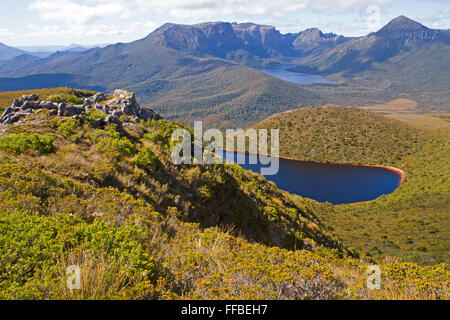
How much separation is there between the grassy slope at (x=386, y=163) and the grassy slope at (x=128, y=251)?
14.4 metres

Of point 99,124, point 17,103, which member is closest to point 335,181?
point 99,124

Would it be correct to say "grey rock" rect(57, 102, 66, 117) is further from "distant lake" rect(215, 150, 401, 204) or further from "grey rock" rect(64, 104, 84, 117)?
"distant lake" rect(215, 150, 401, 204)

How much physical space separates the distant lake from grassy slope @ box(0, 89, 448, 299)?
38.4 m

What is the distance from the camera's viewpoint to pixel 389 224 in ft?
80.9

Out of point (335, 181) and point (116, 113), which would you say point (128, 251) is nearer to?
point (116, 113)

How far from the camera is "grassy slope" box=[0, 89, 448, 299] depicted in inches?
134

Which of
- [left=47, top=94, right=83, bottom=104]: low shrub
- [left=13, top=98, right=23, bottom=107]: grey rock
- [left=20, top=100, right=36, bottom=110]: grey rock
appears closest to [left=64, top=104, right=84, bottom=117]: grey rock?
[left=20, top=100, right=36, bottom=110]: grey rock

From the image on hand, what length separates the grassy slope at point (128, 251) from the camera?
3.41 meters

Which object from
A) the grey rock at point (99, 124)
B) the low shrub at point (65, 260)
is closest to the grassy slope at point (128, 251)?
the low shrub at point (65, 260)

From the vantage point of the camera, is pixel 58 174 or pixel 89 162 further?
pixel 89 162

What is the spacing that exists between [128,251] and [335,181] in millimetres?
49918
